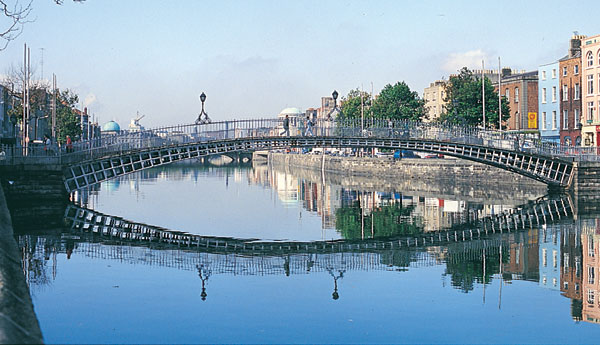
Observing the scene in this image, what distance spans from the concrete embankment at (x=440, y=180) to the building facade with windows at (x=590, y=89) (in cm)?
931

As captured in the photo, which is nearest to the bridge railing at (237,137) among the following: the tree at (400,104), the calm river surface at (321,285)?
the calm river surface at (321,285)

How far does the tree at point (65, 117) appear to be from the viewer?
88919 mm

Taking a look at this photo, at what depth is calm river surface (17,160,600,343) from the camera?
50.3ft

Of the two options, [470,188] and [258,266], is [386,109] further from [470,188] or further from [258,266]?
[258,266]

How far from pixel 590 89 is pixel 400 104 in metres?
27.6

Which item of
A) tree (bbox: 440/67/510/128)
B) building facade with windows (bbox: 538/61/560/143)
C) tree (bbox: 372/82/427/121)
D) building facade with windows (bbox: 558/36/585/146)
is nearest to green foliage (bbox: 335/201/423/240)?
building facade with windows (bbox: 558/36/585/146)

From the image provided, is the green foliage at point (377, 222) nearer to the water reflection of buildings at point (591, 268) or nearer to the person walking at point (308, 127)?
the person walking at point (308, 127)

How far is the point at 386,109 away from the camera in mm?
89375

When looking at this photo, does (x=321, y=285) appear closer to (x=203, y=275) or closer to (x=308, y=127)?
(x=203, y=275)

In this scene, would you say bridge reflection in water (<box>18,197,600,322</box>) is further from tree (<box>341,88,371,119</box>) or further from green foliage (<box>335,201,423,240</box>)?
tree (<box>341,88,371,119</box>)

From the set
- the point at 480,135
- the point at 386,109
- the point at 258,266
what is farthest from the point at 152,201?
the point at 386,109

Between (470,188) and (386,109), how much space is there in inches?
1264

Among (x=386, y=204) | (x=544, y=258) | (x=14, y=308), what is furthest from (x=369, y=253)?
(x=386, y=204)

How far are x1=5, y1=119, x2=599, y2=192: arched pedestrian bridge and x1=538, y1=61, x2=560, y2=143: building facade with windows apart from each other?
20.4 m
